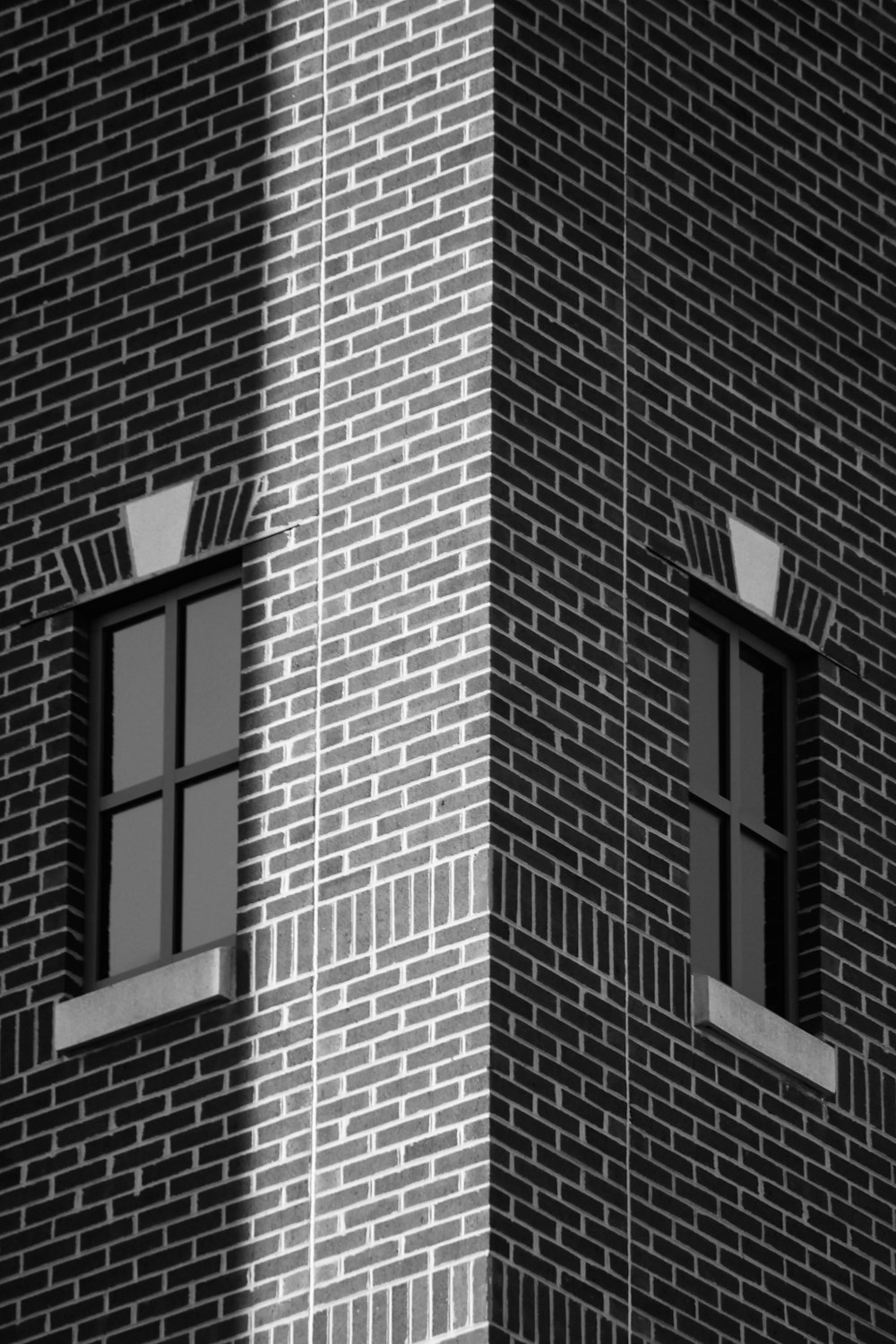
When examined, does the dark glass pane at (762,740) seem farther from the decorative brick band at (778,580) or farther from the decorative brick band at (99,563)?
the decorative brick band at (99,563)

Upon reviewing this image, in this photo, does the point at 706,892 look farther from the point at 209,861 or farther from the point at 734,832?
the point at 209,861

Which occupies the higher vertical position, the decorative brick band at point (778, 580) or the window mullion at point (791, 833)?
the decorative brick band at point (778, 580)

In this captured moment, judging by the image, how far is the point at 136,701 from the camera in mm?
21016

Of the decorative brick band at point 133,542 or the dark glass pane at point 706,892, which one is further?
the decorative brick band at point 133,542

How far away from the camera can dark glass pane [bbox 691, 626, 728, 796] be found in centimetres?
2075

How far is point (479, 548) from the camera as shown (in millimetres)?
19484

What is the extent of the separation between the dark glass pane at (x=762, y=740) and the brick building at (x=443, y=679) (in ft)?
0.07

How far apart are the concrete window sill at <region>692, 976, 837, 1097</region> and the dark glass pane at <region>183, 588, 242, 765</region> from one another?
2.36 m

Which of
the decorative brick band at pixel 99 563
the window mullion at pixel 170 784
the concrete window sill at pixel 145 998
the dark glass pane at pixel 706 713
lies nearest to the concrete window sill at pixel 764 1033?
the dark glass pane at pixel 706 713

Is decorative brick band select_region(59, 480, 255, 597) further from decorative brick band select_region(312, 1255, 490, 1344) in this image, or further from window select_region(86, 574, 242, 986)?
decorative brick band select_region(312, 1255, 490, 1344)

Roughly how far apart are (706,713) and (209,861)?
2298 millimetres

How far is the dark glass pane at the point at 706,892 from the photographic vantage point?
2045 cm

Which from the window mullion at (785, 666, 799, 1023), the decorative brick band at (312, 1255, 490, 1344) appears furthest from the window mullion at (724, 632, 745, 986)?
the decorative brick band at (312, 1255, 490, 1344)

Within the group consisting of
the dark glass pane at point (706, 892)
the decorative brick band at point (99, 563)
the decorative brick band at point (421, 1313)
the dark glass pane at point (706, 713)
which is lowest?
the decorative brick band at point (421, 1313)
